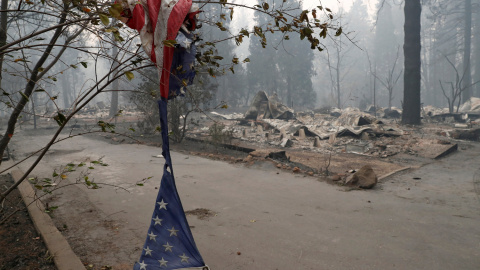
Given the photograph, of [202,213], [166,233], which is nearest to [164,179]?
[166,233]

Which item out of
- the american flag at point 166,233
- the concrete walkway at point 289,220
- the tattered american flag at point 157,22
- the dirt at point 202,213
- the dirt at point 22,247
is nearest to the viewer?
the tattered american flag at point 157,22

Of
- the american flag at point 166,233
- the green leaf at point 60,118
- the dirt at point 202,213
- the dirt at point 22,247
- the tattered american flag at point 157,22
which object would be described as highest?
the tattered american flag at point 157,22

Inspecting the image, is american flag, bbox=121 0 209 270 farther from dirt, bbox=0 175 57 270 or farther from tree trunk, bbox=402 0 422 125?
tree trunk, bbox=402 0 422 125

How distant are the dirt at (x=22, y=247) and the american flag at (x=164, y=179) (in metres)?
0.98

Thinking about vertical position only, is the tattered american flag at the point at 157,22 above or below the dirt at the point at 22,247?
above

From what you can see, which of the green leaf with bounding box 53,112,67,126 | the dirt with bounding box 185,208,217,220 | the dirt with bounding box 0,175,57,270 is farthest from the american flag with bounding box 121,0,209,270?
the dirt with bounding box 185,208,217,220

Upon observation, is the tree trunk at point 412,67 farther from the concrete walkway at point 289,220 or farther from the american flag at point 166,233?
the american flag at point 166,233

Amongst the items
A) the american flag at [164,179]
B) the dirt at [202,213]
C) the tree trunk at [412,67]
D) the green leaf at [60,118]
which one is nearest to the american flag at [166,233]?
the american flag at [164,179]

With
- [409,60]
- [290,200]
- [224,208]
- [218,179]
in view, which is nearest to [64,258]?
[224,208]

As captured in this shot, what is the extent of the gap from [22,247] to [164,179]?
188 cm

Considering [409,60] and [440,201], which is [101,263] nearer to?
[440,201]

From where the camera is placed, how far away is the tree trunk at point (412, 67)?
571 inches

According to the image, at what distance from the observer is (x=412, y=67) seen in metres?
14.5

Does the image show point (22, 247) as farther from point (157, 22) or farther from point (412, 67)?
point (412, 67)
